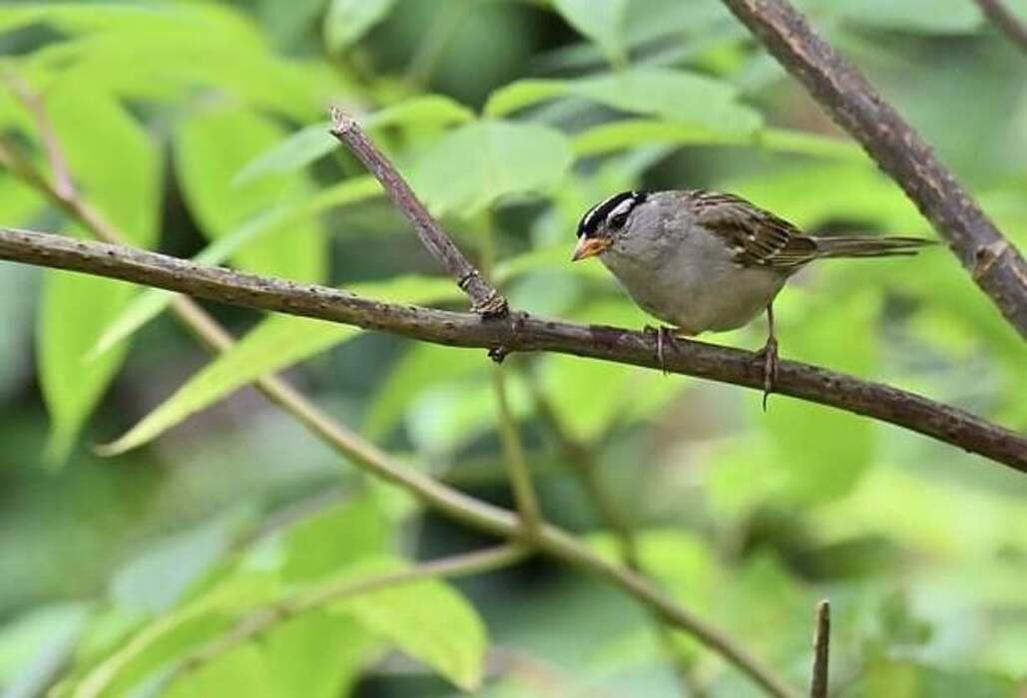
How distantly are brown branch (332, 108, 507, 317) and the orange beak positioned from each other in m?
0.42

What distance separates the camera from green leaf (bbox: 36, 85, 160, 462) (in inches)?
57.7

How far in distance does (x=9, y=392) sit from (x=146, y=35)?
321 centimetres

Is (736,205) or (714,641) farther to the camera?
(736,205)

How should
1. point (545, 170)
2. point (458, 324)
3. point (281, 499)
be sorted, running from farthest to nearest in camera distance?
point (281, 499)
point (545, 170)
point (458, 324)

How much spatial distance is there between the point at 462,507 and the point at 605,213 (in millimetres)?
262

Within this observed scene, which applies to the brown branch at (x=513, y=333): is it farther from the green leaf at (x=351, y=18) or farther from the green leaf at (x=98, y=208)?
the green leaf at (x=98, y=208)

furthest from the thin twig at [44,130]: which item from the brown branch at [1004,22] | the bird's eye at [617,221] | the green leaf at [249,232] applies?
the brown branch at [1004,22]

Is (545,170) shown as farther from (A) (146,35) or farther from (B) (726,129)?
(A) (146,35)

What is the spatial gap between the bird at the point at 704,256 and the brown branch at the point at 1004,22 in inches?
8.7

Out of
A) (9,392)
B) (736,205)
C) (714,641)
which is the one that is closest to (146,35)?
(736,205)

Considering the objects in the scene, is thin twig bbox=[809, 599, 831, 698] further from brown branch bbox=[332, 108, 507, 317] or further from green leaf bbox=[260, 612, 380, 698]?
green leaf bbox=[260, 612, 380, 698]

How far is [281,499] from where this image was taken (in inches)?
159

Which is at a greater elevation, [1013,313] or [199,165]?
[199,165]

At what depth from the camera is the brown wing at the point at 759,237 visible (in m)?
1.40
